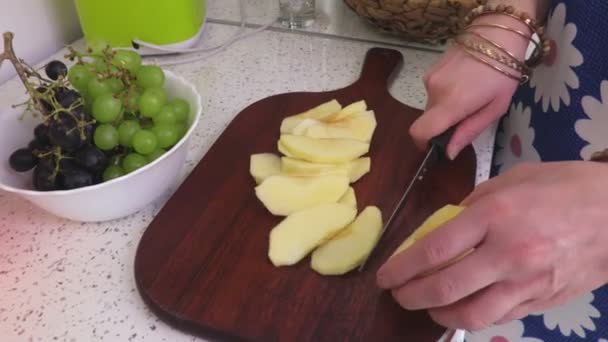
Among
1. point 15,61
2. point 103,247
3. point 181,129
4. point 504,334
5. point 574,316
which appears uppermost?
point 15,61

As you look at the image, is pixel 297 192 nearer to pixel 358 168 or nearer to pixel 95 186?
pixel 358 168

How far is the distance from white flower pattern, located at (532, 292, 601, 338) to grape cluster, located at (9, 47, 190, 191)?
1.78ft

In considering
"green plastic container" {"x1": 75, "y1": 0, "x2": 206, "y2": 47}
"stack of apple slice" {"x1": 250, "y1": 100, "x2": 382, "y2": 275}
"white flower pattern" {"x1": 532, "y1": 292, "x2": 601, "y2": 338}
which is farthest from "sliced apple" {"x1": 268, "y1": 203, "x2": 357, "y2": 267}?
"green plastic container" {"x1": 75, "y1": 0, "x2": 206, "y2": 47}

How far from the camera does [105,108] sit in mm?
540

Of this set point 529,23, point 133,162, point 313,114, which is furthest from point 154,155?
point 529,23

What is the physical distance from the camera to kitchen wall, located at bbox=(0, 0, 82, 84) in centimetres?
79

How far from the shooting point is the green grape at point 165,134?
0.57 m

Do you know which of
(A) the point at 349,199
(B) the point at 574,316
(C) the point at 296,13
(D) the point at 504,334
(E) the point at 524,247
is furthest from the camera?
(C) the point at 296,13

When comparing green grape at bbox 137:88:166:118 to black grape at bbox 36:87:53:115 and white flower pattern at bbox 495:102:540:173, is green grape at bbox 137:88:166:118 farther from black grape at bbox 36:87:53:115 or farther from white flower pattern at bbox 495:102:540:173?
white flower pattern at bbox 495:102:540:173

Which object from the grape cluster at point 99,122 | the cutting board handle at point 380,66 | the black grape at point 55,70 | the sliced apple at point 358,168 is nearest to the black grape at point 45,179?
the grape cluster at point 99,122

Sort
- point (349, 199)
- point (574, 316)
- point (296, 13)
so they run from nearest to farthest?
point (349, 199)
point (574, 316)
point (296, 13)

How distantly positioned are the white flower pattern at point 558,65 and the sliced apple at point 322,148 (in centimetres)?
23

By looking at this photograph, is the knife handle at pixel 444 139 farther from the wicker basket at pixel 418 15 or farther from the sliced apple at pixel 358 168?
the wicker basket at pixel 418 15

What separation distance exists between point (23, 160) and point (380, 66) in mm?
510
